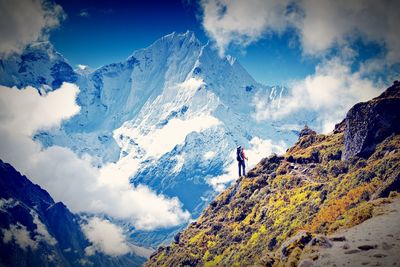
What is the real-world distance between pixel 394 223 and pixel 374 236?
8.80 metres

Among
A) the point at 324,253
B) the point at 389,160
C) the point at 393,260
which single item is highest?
the point at 389,160

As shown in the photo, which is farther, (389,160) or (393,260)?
(389,160)

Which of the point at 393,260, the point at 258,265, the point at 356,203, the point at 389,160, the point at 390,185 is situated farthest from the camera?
the point at 389,160

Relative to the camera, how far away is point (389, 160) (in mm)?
197000

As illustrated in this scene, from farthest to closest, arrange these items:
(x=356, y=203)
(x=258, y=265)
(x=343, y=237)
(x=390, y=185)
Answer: (x=356, y=203)
(x=390, y=185)
(x=258, y=265)
(x=343, y=237)

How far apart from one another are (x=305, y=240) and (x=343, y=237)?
10.4 metres

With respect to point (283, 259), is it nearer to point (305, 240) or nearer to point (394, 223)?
point (305, 240)

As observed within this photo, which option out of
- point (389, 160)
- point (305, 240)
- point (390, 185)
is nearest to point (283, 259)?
point (305, 240)

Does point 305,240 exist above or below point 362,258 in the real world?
above

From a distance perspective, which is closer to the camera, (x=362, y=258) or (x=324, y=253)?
(x=362, y=258)

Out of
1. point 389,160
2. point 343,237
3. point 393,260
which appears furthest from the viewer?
point 389,160

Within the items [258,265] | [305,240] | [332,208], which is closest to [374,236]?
[305,240]

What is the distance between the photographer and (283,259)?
379 feet

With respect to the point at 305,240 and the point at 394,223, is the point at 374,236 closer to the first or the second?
the point at 394,223
